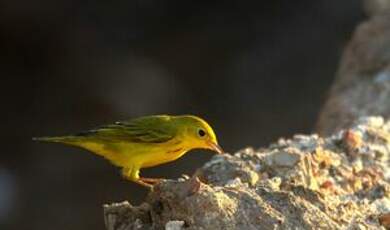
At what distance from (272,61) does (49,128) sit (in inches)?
122

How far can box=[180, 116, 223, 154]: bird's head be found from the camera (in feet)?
14.7

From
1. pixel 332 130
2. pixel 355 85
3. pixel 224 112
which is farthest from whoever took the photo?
pixel 224 112

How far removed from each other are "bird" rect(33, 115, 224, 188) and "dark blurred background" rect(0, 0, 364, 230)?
7.74 metres

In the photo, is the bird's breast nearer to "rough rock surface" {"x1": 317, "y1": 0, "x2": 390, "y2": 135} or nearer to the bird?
the bird

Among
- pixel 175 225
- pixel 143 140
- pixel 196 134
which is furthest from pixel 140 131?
pixel 175 225

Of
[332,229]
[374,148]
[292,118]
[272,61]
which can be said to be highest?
[272,61]

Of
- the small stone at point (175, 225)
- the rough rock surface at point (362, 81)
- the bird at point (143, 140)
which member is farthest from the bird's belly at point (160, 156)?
the rough rock surface at point (362, 81)

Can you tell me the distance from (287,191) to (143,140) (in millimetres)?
971

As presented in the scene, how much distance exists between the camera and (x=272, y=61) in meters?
13.8

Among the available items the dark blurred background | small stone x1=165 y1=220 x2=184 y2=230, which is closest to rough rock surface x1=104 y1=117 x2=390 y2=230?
small stone x1=165 y1=220 x2=184 y2=230

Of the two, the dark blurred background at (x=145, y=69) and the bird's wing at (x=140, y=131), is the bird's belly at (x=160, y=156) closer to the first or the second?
the bird's wing at (x=140, y=131)

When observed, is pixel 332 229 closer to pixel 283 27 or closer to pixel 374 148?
pixel 374 148

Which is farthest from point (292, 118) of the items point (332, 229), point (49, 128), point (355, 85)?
point (332, 229)

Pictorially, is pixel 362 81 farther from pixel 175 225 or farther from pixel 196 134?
pixel 175 225
